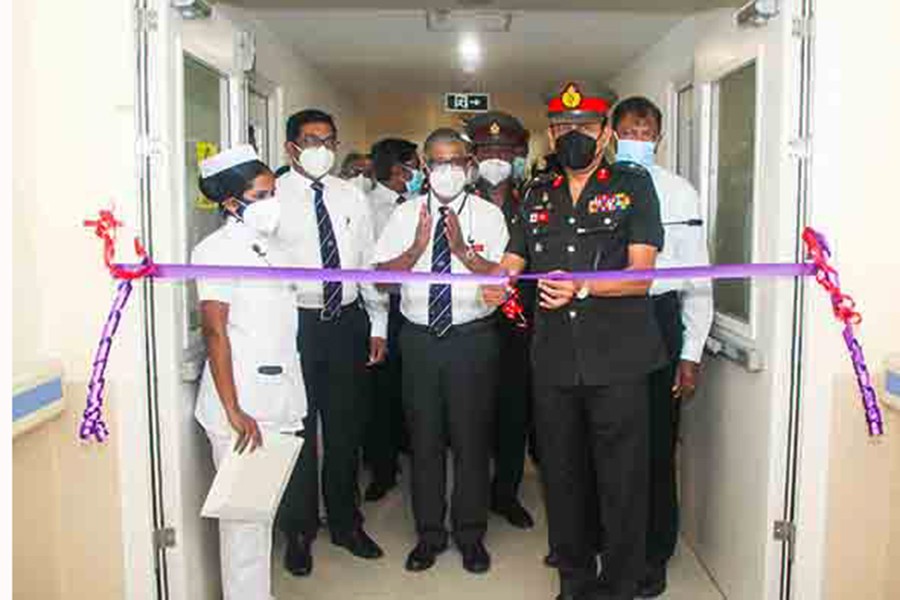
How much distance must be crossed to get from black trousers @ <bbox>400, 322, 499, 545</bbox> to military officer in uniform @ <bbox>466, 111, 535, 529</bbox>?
467 mm

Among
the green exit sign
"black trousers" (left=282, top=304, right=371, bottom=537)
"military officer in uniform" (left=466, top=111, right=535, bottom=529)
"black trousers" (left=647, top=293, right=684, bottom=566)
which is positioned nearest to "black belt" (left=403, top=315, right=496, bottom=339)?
"black trousers" (left=282, top=304, right=371, bottom=537)

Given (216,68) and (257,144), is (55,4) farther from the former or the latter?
(257,144)

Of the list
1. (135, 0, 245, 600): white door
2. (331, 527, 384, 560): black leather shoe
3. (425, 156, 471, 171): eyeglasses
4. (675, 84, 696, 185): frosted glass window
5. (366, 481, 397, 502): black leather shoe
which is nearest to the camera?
(135, 0, 245, 600): white door

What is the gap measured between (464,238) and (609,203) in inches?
30.5

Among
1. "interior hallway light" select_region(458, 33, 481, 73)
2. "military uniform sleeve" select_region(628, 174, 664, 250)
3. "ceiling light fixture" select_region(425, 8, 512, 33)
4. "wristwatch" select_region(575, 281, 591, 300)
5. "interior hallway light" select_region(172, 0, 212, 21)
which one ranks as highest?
"interior hallway light" select_region(458, 33, 481, 73)

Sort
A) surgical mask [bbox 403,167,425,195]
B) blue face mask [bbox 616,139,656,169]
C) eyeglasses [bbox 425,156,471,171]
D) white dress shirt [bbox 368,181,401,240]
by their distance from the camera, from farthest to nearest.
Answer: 1. white dress shirt [bbox 368,181,401,240]
2. surgical mask [bbox 403,167,425,195]
3. eyeglasses [bbox 425,156,471,171]
4. blue face mask [bbox 616,139,656,169]

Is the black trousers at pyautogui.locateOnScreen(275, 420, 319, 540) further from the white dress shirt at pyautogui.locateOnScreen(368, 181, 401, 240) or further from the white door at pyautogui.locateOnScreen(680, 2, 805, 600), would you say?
the white dress shirt at pyautogui.locateOnScreen(368, 181, 401, 240)

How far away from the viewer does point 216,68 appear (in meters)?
3.03

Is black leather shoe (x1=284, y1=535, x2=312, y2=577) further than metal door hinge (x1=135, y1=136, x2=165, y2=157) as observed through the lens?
Yes

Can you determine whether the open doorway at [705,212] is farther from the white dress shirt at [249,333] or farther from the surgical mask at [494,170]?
the surgical mask at [494,170]

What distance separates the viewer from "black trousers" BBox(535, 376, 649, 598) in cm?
271

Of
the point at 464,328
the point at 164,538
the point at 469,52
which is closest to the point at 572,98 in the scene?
the point at 464,328

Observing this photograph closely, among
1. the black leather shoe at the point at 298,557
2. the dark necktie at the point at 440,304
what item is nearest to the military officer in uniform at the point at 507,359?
the dark necktie at the point at 440,304

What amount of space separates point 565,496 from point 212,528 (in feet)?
4.07
